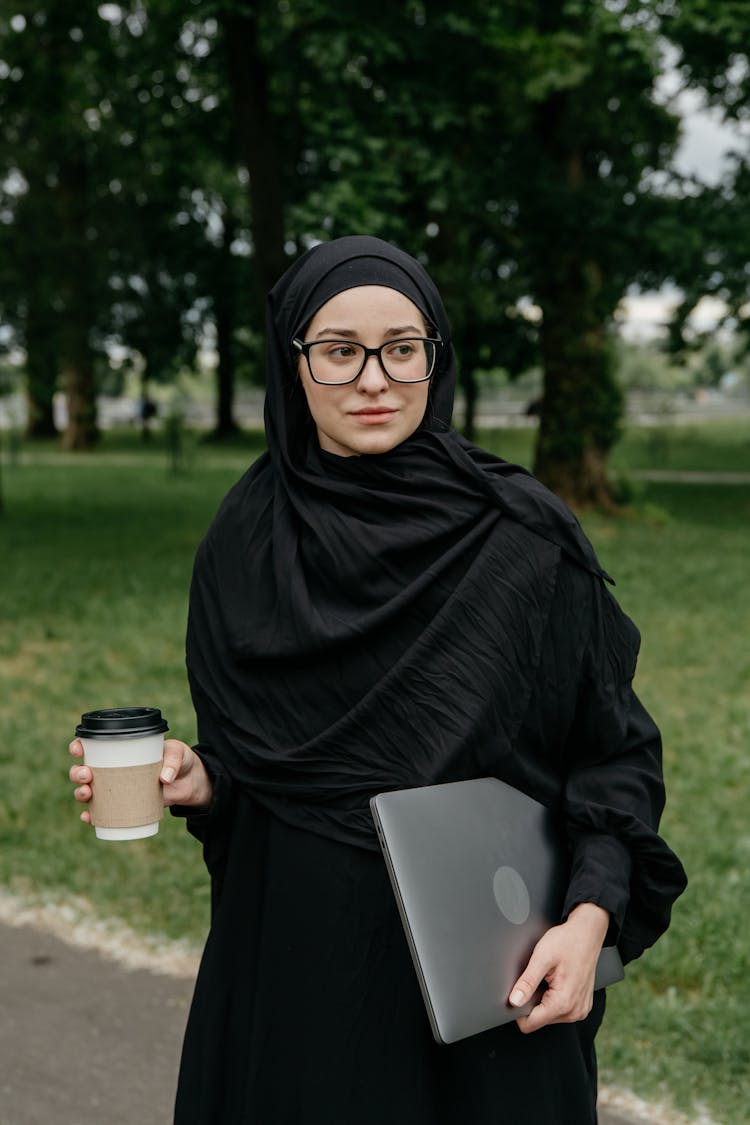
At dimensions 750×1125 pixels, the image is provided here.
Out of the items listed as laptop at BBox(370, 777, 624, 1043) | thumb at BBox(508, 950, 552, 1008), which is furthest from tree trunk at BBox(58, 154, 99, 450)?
thumb at BBox(508, 950, 552, 1008)

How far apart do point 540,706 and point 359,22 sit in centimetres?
1249

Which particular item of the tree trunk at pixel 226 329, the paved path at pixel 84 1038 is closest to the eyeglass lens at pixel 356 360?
the paved path at pixel 84 1038

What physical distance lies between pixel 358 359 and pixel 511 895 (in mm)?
771

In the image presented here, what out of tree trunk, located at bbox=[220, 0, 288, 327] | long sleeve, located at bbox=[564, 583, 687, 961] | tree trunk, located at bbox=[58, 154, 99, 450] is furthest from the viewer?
→ tree trunk, located at bbox=[58, 154, 99, 450]

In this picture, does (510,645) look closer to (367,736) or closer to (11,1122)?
(367,736)

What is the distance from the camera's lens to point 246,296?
103ft

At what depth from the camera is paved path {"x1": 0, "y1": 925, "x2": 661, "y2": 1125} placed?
3.51 meters

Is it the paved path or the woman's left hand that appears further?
the paved path

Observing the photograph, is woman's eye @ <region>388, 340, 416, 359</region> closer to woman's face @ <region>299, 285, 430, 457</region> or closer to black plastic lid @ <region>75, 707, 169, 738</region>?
woman's face @ <region>299, 285, 430, 457</region>

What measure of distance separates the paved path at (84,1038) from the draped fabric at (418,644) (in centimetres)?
187

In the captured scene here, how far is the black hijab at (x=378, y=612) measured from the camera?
1.84 m

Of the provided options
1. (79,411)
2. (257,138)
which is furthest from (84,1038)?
(79,411)

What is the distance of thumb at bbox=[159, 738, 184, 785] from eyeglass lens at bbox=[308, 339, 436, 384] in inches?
22.2

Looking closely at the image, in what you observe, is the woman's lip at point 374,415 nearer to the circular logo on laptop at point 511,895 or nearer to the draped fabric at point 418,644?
the draped fabric at point 418,644
